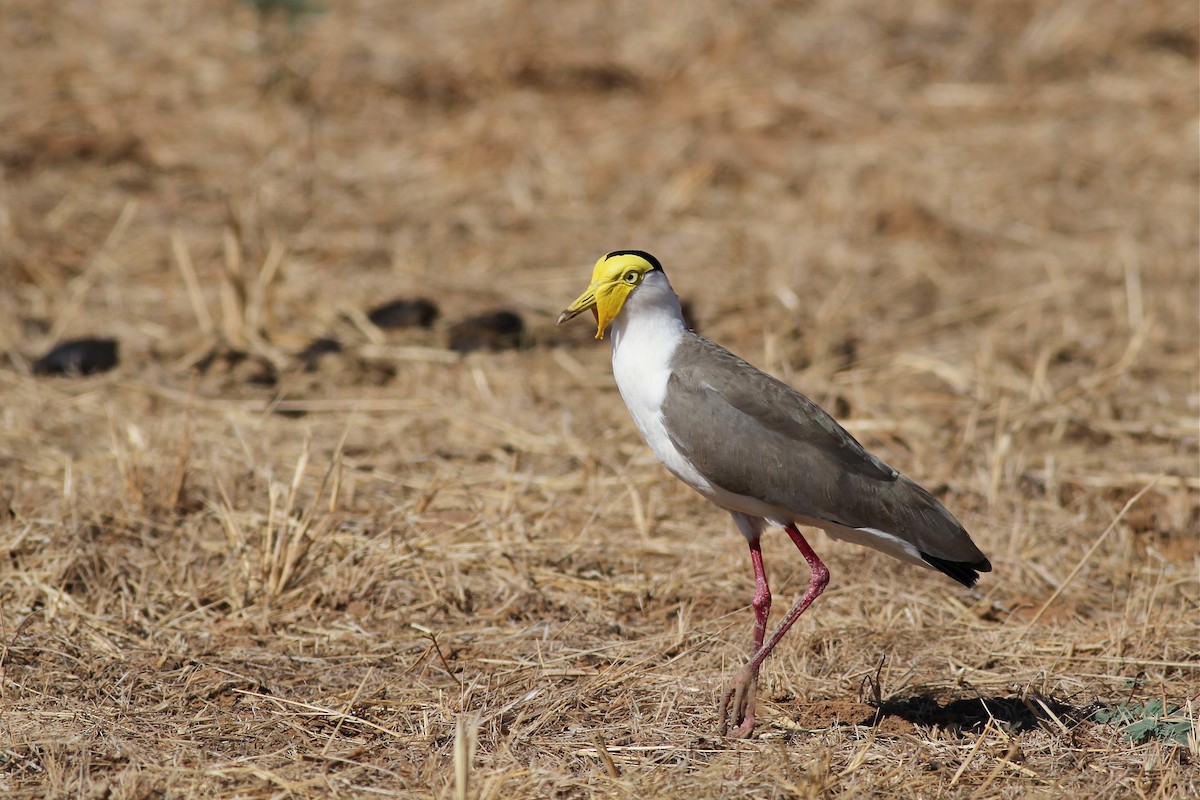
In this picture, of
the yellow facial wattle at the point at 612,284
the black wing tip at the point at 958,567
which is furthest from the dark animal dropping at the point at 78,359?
the black wing tip at the point at 958,567

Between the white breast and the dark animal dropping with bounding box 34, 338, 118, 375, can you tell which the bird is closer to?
the white breast

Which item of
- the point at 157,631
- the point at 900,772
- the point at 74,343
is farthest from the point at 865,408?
the point at 74,343

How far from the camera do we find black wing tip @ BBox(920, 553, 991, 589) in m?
4.54

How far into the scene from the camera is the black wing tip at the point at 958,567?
4535 millimetres

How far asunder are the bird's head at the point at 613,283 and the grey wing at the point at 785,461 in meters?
0.30

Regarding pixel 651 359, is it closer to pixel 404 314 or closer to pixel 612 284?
pixel 612 284

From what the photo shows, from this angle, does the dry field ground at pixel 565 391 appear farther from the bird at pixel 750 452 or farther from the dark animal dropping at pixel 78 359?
the bird at pixel 750 452

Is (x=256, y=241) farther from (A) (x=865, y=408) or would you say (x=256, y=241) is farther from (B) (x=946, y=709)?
(B) (x=946, y=709)

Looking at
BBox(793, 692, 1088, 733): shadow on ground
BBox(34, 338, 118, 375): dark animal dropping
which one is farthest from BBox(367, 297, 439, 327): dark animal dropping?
BBox(793, 692, 1088, 733): shadow on ground

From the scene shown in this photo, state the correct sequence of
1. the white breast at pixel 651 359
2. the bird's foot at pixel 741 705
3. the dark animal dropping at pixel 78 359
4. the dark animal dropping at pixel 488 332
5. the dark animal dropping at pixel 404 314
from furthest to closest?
the dark animal dropping at pixel 404 314
the dark animal dropping at pixel 488 332
the dark animal dropping at pixel 78 359
the white breast at pixel 651 359
the bird's foot at pixel 741 705

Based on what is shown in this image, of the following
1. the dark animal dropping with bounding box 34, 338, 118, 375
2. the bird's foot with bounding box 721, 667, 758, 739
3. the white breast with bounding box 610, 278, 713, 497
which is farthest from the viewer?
the dark animal dropping with bounding box 34, 338, 118, 375

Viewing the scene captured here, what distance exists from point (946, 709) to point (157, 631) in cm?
303

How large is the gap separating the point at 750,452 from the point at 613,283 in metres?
0.77

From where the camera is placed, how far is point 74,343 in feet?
25.2
